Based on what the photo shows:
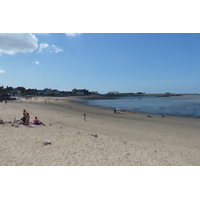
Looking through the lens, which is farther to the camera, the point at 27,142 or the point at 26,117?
the point at 26,117

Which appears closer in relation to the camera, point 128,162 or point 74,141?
point 128,162

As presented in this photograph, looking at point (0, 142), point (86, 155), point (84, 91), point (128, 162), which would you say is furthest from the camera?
point (84, 91)

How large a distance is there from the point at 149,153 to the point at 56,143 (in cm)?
487

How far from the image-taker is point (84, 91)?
192625mm

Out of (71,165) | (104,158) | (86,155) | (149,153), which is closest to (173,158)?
(149,153)

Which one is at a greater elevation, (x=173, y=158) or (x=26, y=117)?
(x=26, y=117)

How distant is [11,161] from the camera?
541 centimetres

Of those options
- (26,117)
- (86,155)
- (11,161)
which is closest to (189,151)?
(86,155)

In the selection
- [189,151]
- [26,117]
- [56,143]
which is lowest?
[189,151]

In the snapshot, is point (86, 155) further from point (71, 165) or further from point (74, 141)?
point (74, 141)

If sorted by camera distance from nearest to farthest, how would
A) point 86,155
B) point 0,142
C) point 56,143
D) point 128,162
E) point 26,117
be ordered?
point 128,162 < point 86,155 < point 0,142 < point 56,143 < point 26,117

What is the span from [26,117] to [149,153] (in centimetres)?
973

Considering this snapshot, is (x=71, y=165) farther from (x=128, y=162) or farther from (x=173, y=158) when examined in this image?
(x=173, y=158)

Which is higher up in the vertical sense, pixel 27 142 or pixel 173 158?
pixel 27 142
